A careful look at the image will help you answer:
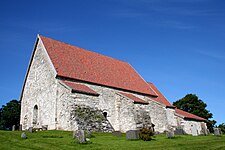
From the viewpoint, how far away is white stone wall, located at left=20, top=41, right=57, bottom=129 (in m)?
22.9

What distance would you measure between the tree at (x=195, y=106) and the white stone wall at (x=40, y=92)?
37448 mm

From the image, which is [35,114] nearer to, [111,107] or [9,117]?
[111,107]

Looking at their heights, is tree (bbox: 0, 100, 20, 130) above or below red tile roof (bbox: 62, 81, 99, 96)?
below

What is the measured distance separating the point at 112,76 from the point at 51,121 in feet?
31.7

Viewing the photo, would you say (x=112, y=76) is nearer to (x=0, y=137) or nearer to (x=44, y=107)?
(x=44, y=107)

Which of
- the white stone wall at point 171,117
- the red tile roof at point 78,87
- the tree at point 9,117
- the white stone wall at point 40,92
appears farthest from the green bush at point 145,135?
the tree at point 9,117

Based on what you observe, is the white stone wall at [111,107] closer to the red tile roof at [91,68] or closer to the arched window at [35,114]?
the red tile roof at [91,68]

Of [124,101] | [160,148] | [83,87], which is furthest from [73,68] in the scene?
[160,148]

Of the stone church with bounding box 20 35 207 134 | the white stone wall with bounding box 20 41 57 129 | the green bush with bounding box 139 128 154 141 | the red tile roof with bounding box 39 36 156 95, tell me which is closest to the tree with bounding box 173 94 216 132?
the stone church with bounding box 20 35 207 134

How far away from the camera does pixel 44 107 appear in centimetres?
2375

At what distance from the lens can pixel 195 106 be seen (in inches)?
2101

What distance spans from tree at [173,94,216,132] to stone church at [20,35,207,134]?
71.8ft

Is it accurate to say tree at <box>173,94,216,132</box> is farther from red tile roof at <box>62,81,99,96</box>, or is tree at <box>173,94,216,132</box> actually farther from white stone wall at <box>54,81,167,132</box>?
red tile roof at <box>62,81,99,96</box>

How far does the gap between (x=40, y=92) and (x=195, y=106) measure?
38.5 m
